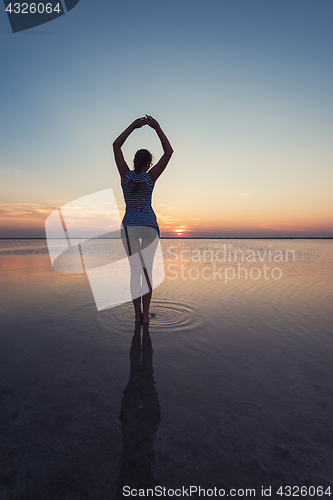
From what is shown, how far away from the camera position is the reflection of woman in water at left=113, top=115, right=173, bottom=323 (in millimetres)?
3549

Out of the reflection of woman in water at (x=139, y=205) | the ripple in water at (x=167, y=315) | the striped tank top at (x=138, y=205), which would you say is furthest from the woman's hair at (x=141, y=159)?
the ripple in water at (x=167, y=315)

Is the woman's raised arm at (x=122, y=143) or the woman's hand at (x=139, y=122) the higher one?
the woman's hand at (x=139, y=122)

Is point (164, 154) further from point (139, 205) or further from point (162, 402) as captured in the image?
point (162, 402)

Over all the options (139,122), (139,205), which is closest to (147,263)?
(139,205)

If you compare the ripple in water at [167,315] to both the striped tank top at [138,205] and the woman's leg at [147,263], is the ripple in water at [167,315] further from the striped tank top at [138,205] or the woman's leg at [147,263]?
the striped tank top at [138,205]

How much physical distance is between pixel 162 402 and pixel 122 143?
311 cm

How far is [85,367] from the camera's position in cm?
236

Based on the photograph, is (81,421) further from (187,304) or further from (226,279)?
(226,279)

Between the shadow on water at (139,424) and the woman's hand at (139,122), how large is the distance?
2.85m

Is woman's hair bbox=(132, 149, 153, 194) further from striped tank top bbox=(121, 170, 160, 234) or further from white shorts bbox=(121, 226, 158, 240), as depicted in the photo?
white shorts bbox=(121, 226, 158, 240)

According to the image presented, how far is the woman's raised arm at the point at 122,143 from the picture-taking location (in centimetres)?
353

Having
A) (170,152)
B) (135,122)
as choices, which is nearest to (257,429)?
(170,152)

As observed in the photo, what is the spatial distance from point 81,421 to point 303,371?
6.17 feet

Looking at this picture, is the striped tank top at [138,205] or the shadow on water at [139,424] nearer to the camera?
the shadow on water at [139,424]
